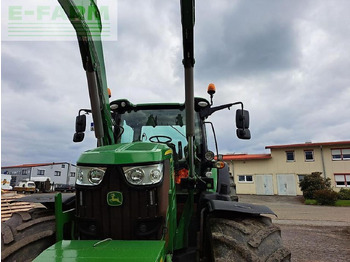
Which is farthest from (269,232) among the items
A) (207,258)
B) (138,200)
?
(138,200)

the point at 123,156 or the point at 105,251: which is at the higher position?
the point at 123,156

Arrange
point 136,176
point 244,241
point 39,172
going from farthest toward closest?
point 39,172
point 244,241
point 136,176

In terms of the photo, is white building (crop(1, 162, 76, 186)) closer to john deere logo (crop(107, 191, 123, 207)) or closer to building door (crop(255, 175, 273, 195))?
building door (crop(255, 175, 273, 195))

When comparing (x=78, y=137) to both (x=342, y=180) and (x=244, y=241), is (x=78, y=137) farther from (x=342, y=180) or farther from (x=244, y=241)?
(x=342, y=180)

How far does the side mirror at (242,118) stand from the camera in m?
3.49

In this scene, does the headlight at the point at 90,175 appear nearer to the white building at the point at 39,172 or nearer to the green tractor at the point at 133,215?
the green tractor at the point at 133,215

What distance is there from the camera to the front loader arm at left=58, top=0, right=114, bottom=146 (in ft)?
9.44

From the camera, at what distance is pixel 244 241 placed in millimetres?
2314

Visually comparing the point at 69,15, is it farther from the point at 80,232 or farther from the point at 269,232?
the point at 269,232

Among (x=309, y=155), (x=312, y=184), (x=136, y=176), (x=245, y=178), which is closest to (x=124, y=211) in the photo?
(x=136, y=176)

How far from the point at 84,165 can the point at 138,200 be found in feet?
1.87

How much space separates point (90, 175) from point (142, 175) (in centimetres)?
46

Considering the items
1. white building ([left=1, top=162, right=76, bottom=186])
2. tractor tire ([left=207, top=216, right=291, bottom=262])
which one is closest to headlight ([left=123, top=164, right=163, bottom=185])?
tractor tire ([left=207, top=216, right=291, bottom=262])

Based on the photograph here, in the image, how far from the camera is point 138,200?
7.26 ft
